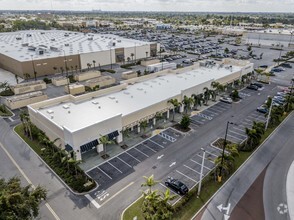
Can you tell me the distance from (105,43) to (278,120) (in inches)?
3321

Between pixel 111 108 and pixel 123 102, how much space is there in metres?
3.59

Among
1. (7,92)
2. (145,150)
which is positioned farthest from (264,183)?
(7,92)

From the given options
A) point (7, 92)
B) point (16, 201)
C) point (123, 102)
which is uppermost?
point (123, 102)

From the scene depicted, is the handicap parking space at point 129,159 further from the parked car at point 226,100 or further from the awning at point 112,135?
the parked car at point 226,100

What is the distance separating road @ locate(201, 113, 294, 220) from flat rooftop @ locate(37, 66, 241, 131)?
20420mm

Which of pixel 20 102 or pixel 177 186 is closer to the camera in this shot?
pixel 177 186

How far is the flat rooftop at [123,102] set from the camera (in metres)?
40.5

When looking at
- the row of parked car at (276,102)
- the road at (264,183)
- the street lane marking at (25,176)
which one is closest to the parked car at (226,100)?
the row of parked car at (276,102)

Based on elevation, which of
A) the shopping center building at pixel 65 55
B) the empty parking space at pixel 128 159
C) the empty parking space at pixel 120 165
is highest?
the shopping center building at pixel 65 55

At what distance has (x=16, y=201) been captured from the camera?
22.2 metres

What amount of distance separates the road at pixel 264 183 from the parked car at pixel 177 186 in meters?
3.41

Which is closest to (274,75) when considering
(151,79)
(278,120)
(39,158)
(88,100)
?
(278,120)

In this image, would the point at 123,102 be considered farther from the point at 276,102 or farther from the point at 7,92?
the point at 7,92

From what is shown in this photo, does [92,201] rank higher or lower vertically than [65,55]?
lower
